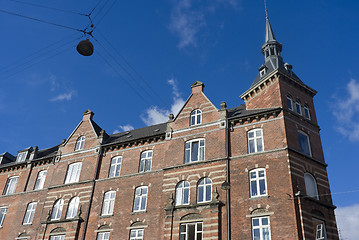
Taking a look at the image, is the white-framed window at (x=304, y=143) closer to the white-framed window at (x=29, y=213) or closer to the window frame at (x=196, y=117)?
the window frame at (x=196, y=117)

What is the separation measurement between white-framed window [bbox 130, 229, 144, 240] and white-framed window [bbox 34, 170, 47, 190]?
1309 cm

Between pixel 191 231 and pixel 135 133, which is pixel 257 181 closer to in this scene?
pixel 191 231

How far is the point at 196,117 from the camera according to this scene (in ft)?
96.9

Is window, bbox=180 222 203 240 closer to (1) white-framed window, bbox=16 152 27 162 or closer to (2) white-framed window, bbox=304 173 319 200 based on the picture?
(2) white-framed window, bbox=304 173 319 200

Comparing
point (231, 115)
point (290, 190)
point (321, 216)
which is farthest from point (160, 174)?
point (321, 216)

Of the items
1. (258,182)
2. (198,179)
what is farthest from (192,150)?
(258,182)

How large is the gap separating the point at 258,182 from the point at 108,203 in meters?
13.4

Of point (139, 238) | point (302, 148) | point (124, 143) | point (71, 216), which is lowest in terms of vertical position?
point (139, 238)

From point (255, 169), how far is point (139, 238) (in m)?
10.5

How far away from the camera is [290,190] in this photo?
74.5 ft

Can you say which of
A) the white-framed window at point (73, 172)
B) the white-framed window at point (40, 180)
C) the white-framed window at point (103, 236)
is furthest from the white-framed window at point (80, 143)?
the white-framed window at point (103, 236)

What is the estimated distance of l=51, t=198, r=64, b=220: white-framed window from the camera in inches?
1220

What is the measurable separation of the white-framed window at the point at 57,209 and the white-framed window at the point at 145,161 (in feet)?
27.6

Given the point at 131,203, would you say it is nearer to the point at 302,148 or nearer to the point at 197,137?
the point at 197,137
